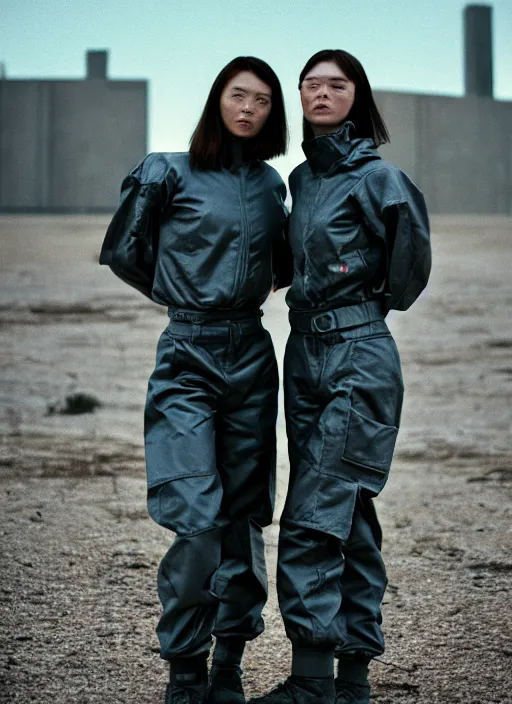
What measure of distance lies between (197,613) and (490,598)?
6.21ft

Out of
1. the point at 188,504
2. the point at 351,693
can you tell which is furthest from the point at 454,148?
the point at 188,504

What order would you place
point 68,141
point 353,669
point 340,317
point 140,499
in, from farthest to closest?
point 68,141 → point 140,499 → point 353,669 → point 340,317

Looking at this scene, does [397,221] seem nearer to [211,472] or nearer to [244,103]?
[244,103]

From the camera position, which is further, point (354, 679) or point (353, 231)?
point (354, 679)

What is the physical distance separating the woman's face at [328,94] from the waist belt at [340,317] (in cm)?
55

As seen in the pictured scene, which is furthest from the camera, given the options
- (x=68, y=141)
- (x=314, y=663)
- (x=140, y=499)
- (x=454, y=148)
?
(x=454, y=148)

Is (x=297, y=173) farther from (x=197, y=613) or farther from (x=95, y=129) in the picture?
(x=95, y=129)

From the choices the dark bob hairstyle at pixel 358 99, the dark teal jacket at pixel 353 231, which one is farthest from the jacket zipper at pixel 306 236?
the dark bob hairstyle at pixel 358 99

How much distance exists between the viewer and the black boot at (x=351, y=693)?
2982mm

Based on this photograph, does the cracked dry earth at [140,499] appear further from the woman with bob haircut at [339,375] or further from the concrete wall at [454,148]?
the concrete wall at [454,148]

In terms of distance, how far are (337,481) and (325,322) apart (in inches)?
17.6

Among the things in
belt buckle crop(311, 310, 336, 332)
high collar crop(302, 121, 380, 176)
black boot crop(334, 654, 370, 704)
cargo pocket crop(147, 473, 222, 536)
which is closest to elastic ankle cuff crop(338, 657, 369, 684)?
black boot crop(334, 654, 370, 704)

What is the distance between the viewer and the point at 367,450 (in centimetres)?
290

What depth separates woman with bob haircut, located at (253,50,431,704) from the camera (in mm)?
2828
